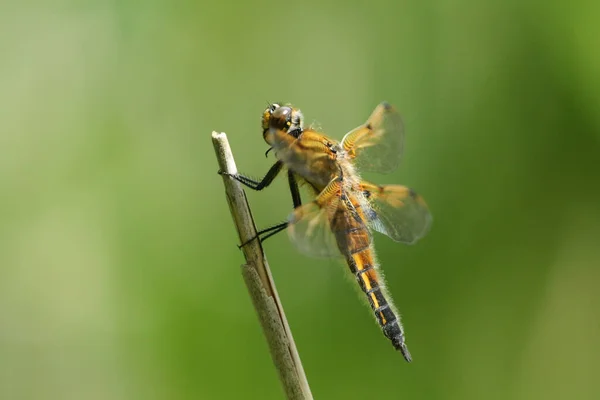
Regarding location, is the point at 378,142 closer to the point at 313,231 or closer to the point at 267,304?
the point at 313,231

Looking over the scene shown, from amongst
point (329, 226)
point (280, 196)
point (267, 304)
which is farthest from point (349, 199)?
point (280, 196)

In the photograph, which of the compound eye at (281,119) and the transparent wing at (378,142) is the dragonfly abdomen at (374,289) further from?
the compound eye at (281,119)

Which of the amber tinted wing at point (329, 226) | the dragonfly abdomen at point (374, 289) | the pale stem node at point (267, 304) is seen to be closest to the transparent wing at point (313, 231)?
the amber tinted wing at point (329, 226)

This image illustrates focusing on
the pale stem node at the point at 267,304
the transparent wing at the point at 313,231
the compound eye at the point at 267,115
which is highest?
the compound eye at the point at 267,115

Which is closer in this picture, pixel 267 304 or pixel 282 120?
pixel 267 304

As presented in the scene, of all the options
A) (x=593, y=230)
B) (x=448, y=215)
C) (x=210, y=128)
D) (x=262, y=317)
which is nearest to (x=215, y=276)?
(x=210, y=128)

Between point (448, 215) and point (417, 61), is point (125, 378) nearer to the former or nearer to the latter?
point (448, 215)
